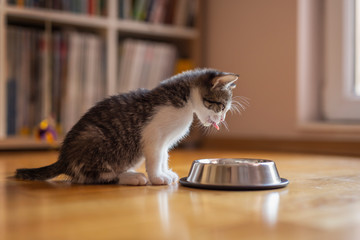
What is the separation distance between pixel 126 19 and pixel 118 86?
0.45 metres

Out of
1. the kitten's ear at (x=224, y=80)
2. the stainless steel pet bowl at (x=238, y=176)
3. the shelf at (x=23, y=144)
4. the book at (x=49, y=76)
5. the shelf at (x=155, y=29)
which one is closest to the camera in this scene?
the stainless steel pet bowl at (x=238, y=176)

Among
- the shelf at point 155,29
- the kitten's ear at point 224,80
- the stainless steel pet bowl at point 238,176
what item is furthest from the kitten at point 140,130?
the shelf at point 155,29

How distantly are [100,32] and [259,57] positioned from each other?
1.06 metres

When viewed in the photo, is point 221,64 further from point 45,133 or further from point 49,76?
point 45,133

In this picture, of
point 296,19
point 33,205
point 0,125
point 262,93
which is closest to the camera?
point 33,205

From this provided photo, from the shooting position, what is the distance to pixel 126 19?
10.0 feet

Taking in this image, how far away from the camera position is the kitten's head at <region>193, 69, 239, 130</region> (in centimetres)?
138

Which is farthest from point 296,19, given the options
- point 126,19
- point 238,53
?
point 126,19

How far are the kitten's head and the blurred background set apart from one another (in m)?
1.31

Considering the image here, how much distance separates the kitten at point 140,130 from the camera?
1.38m

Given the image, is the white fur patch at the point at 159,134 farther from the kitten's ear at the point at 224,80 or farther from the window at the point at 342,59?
the window at the point at 342,59

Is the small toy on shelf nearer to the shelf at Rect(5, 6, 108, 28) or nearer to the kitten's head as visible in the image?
the shelf at Rect(5, 6, 108, 28)

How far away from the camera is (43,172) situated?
1456 millimetres

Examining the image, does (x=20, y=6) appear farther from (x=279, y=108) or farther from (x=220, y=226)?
(x=220, y=226)
